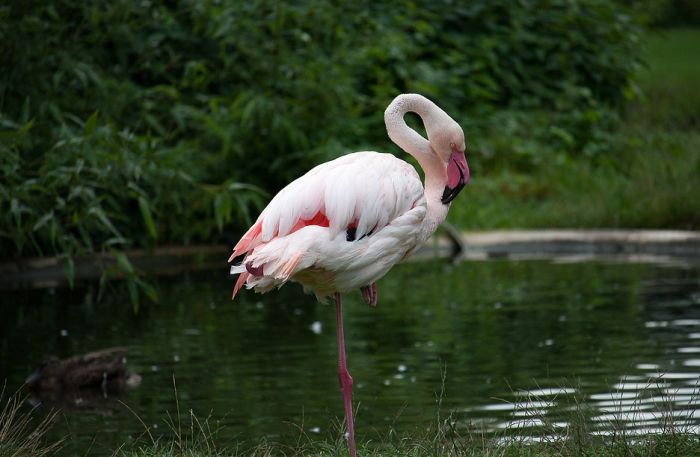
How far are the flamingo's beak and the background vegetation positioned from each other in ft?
8.39

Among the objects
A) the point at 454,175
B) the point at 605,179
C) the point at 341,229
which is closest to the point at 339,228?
the point at 341,229

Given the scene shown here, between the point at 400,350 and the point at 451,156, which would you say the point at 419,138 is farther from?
the point at 400,350

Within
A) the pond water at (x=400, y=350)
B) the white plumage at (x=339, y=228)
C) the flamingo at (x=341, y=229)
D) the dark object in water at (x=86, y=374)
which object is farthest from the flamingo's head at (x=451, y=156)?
the dark object in water at (x=86, y=374)

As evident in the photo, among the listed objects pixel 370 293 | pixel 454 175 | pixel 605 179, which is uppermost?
pixel 454 175

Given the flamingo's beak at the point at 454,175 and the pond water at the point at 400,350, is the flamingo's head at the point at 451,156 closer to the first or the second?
the flamingo's beak at the point at 454,175

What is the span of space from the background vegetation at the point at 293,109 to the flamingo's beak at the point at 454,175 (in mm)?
2558

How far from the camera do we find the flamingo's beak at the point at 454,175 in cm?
559

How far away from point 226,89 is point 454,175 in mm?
8611

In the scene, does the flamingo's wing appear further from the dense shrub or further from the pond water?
the dense shrub

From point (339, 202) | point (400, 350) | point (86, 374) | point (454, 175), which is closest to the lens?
point (339, 202)

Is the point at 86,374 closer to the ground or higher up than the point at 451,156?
closer to the ground

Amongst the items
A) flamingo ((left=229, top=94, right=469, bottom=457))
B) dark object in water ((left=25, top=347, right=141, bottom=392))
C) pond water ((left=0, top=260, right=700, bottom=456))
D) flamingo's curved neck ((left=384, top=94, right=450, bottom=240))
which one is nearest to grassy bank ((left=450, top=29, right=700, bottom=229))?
pond water ((left=0, top=260, right=700, bottom=456))

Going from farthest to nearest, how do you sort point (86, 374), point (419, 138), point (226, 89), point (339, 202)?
point (226, 89), point (86, 374), point (419, 138), point (339, 202)

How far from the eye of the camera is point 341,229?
202 inches
